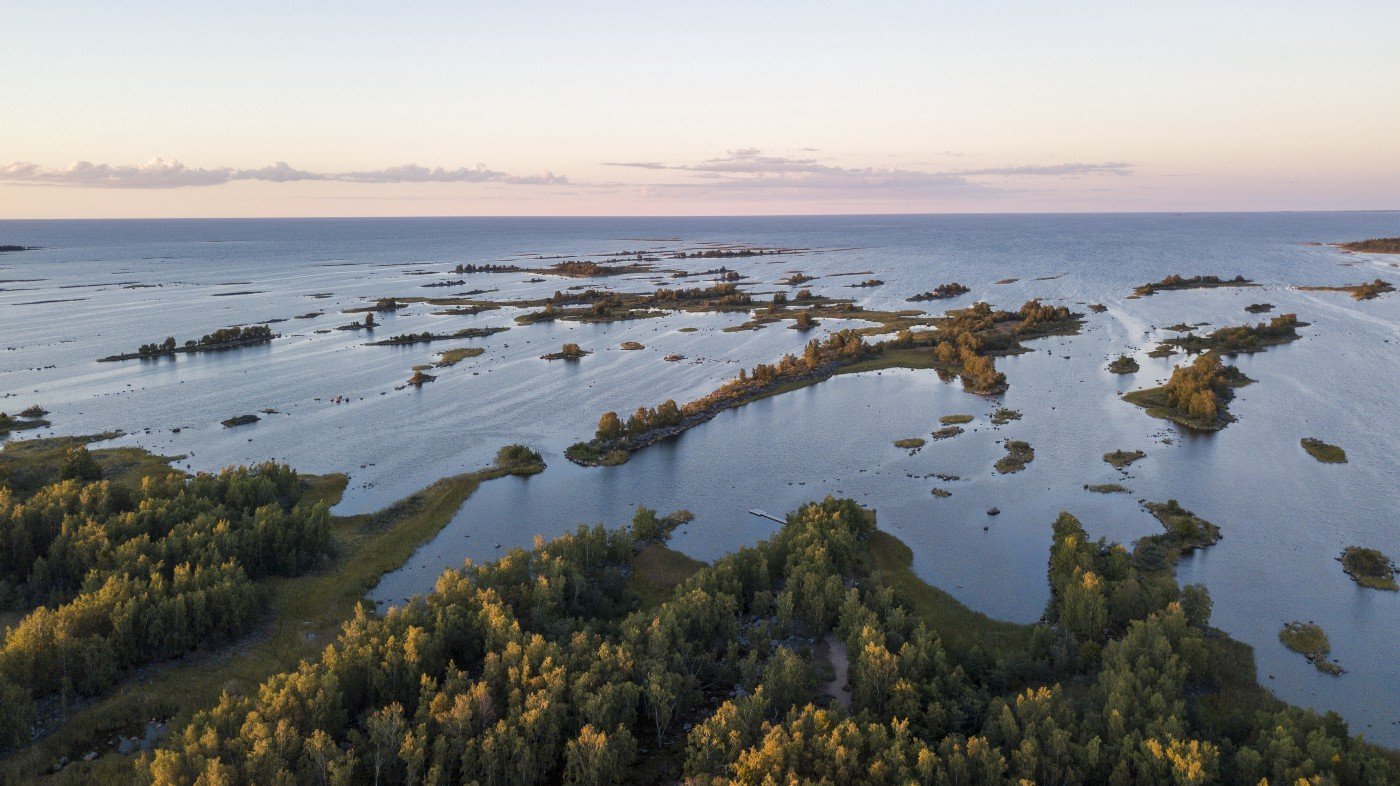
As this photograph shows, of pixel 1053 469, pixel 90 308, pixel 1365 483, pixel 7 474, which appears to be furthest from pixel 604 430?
pixel 90 308

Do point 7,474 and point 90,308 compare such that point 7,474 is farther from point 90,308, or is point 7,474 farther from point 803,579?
point 90,308

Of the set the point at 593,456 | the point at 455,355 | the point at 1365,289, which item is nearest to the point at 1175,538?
the point at 593,456

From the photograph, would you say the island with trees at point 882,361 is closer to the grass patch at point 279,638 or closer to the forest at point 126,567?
the grass patch at point 279,638

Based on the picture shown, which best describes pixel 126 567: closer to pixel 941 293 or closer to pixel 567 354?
pixel 567 354

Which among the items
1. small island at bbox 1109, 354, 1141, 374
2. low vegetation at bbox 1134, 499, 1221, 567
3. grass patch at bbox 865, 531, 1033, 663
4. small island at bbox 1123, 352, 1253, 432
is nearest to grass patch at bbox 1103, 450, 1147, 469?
low vegetation at bbox 1134, 499, 1221, 567

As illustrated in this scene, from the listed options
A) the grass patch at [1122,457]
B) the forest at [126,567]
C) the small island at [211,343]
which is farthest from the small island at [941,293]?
the forest at [126,567]

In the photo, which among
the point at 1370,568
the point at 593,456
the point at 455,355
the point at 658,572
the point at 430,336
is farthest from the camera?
the point at 430,336

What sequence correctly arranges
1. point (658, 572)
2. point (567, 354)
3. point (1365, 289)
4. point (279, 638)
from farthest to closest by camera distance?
point (1365, 289)
point (567, 354)
point (658, 572)
point (279, 638)

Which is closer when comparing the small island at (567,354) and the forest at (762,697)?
the forest at (762,697)
